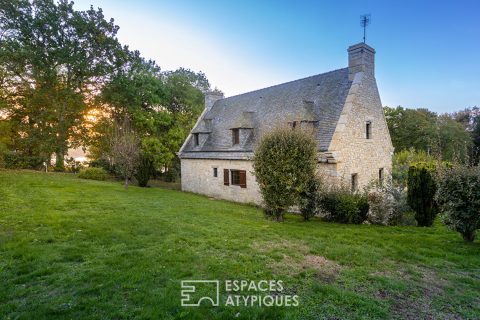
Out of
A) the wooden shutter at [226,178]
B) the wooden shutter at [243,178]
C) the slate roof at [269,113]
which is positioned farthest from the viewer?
the wooden shutter at [226,178]

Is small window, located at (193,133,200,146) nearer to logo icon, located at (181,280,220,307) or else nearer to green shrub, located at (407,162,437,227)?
green shrub, located at (407,162,437,227)

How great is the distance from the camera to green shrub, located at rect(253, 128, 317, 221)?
9.96m

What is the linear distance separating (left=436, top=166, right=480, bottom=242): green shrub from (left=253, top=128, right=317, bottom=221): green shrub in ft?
13.8

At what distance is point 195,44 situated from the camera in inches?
721

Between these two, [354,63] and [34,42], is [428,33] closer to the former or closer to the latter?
[354,63]

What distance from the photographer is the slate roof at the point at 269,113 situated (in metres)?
14.2

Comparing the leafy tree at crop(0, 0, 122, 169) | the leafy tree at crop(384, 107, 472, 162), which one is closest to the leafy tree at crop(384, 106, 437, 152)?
the leafy tree at crop(384, 107, 472, 162)

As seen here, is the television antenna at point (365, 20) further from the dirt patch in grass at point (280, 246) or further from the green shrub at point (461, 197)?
the dirt patch in grass at point (280, 246)

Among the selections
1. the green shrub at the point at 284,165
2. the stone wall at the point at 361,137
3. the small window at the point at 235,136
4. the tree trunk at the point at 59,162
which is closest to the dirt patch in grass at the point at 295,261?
the green shrub at the point at 284,165

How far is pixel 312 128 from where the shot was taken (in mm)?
11617

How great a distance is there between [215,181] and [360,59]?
1225 cm

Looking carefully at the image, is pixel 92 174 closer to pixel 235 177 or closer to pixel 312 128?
pixel 235 177

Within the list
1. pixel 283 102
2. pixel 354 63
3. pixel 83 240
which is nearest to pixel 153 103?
pixel 283 102

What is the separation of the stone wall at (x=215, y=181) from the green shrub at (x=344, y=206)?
4883 millimetres
